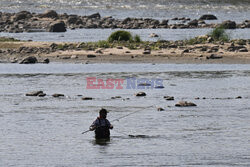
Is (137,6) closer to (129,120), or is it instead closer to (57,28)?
(57,28)

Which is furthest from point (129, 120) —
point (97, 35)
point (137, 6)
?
point (137, 6)

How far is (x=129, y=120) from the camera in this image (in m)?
29.2

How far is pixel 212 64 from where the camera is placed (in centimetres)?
4634

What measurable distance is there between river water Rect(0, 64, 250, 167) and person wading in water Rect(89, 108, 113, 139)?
1.01ft

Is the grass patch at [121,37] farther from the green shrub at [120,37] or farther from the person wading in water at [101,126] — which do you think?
the person wading in water at [101,126]

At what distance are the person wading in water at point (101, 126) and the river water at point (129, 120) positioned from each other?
0.31 meters

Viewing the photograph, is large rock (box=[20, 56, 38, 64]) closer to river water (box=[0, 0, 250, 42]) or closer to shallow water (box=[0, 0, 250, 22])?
river water (box=[0, 0, 250, 42])

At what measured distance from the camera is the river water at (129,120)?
74.8 ft

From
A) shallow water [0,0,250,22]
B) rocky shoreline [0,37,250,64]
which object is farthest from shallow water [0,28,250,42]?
shallow water [0,0,250,22]

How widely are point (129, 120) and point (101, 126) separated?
13.5ft

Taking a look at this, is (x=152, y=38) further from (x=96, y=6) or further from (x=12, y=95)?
(x=96, y=6)

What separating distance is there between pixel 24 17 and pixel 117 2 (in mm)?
50298

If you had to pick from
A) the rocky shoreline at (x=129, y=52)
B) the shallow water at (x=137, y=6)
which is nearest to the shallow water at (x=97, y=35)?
the rocky shoreline at (x=129, y=52)

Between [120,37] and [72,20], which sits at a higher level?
[120,37]
